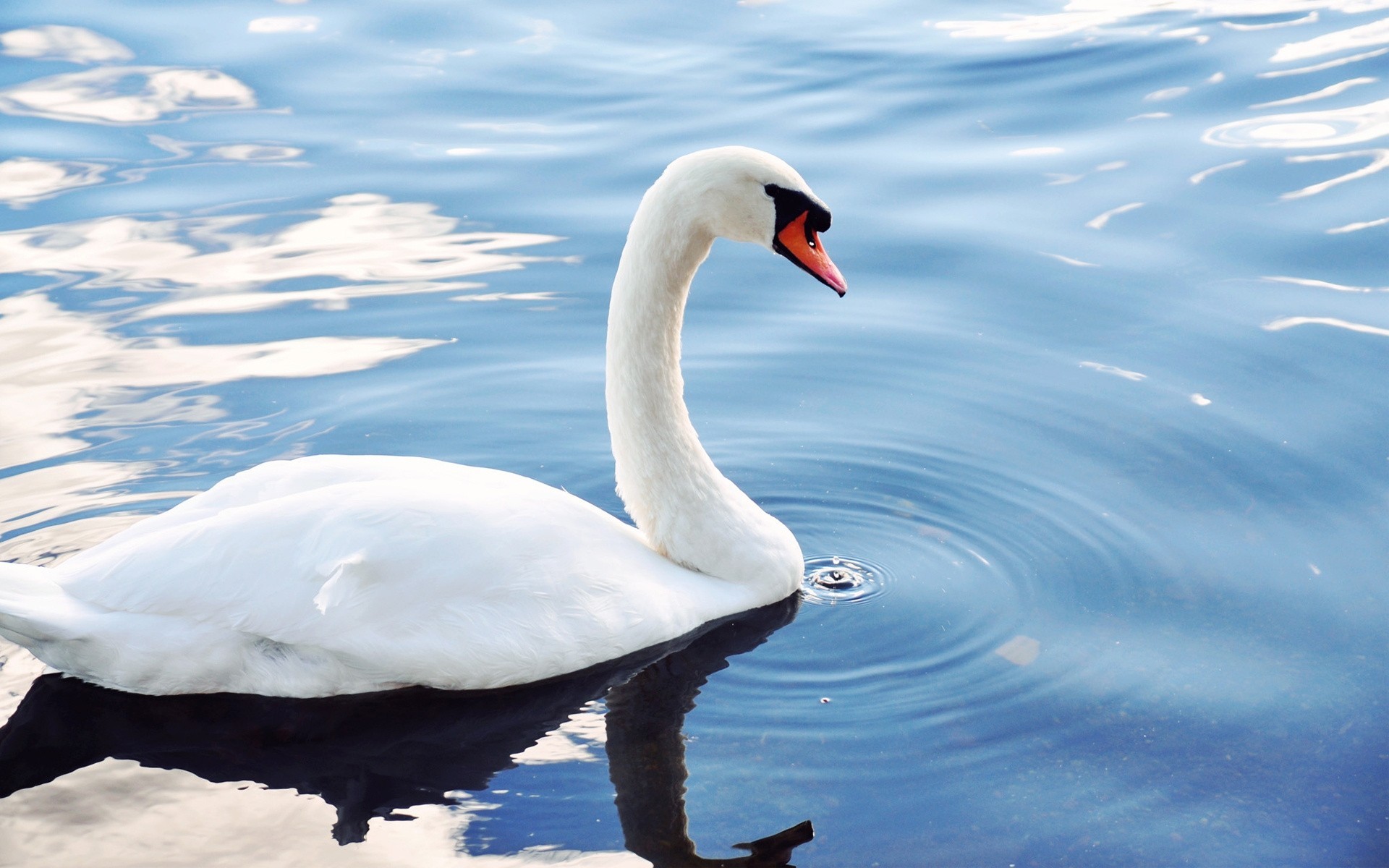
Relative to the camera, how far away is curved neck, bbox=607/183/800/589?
21.4 ft

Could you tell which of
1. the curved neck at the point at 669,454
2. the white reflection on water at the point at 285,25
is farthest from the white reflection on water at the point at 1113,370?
the white reflection on water at the point at 285,25

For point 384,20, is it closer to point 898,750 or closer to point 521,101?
point 521,101

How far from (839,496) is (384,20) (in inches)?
341

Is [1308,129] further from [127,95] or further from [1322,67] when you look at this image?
[127,95]

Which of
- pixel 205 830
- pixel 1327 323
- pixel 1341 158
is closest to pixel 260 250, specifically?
pixel 205 830

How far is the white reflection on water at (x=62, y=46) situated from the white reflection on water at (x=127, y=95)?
286mm

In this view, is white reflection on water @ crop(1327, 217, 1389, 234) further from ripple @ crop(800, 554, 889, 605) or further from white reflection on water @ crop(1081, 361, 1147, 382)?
ripple @ crop(800, 554, 889, 605)

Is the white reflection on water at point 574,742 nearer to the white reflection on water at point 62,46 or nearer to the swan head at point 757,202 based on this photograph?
the swan head at point 757,202

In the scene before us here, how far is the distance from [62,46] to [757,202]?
961 centimetres

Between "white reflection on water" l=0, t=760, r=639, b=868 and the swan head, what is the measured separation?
243 centimetres

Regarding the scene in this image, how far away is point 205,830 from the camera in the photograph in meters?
5.21

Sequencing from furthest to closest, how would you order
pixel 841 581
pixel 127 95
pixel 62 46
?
pixel 62 46 < pixel 127 95 < pixel 841 581

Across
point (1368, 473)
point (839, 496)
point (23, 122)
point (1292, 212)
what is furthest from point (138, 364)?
point (1292, 212)

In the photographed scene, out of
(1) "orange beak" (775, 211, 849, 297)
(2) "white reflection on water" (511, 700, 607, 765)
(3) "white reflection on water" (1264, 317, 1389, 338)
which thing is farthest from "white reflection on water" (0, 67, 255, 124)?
(2) "white reflection on water" (511, 700, 607, 765)
